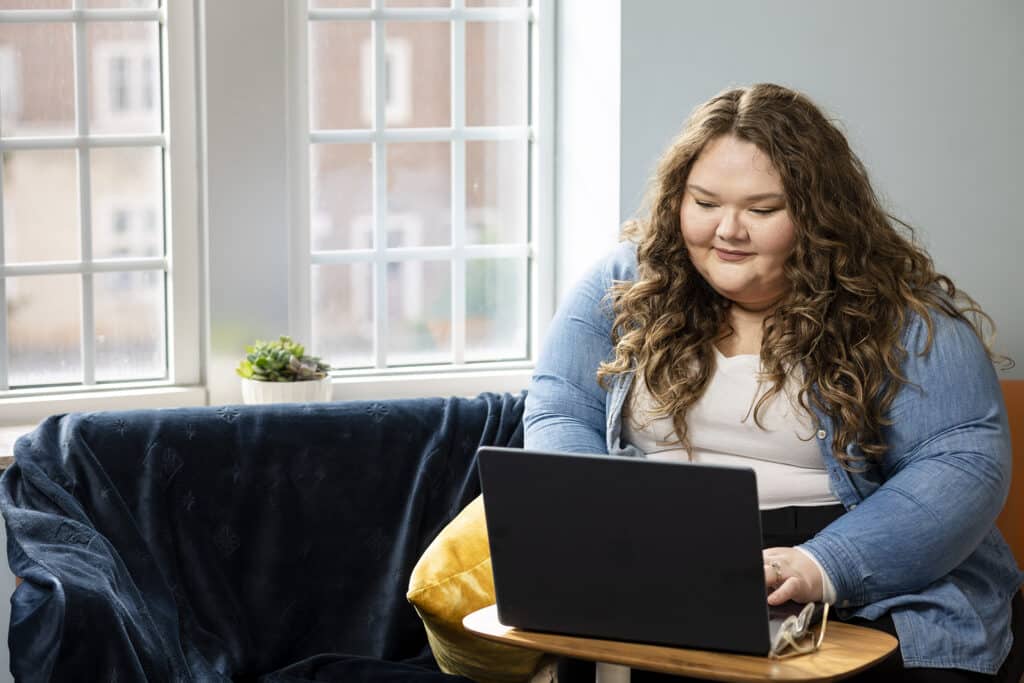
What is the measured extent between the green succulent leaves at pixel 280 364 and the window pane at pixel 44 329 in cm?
42

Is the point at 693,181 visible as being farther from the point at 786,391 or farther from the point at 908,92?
the point at 908,92

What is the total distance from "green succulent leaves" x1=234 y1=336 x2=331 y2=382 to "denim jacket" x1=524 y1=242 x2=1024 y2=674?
2.89 ft

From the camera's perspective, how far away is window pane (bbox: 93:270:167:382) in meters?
3.31

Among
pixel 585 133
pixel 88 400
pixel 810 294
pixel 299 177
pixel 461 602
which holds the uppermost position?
pixel 585 133

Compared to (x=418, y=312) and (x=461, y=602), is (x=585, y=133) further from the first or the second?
(x=461, y=602)

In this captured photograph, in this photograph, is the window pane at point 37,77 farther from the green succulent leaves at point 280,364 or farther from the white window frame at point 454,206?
the green succulent leaves at point 280,364

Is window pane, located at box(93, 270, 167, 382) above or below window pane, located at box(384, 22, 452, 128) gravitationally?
below

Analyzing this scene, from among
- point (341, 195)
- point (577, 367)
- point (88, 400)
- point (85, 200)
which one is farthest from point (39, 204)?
point (577, 367)

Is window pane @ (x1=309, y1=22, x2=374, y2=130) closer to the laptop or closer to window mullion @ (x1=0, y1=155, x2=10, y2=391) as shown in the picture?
window mullion @ (x1=0, y1=155, x2=10, y2=391)

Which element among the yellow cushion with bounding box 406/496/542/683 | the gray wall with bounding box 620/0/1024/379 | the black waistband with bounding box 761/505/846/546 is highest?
the gray wall with bounding box 620/0/1024/379

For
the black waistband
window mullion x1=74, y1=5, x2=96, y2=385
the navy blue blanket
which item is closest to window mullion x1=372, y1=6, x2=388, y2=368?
the navy blue blanket

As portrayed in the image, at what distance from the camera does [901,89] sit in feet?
10.8

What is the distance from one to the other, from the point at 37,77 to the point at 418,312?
106 centimetres

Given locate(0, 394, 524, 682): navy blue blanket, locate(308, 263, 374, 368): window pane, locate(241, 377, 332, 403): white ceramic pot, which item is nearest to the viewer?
locate(0, 394, 524, 682): navy blue blanket
